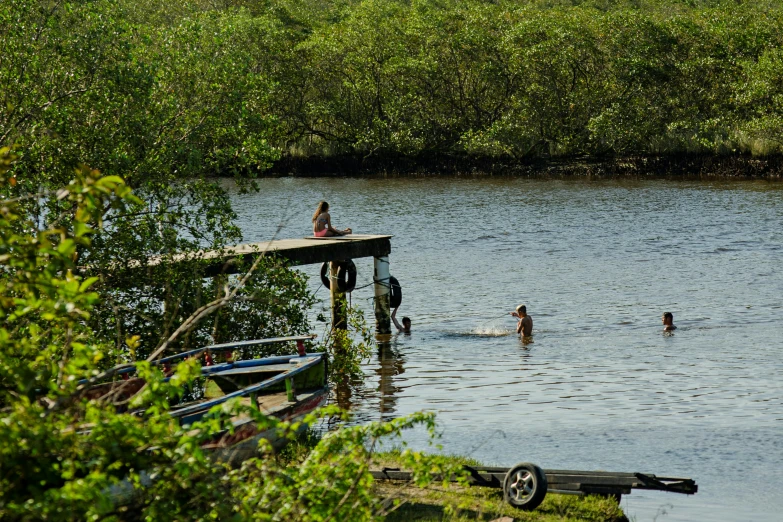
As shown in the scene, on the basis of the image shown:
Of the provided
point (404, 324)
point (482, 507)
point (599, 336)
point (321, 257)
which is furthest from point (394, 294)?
point (482, 507)

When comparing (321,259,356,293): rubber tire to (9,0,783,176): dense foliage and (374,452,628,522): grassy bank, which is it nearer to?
(374,452,628,522): grassy bank

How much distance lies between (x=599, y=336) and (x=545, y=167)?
4517cm

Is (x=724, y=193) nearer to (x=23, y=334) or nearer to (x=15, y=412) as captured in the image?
(x=23, y=334)

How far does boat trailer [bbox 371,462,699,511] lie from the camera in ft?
35.0

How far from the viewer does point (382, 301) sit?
2450cm

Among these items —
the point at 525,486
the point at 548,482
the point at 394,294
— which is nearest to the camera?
the point at 525,486

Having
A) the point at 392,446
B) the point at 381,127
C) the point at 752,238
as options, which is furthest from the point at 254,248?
the point at 381,127

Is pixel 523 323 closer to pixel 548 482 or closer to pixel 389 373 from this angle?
pixel 389 373

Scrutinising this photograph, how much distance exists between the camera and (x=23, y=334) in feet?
36.3

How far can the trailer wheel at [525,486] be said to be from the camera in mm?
10602

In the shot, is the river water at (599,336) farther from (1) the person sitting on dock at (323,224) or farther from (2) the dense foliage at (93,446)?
(2) the dense foliage at (93,446)

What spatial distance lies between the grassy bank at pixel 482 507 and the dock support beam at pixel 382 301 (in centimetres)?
1270

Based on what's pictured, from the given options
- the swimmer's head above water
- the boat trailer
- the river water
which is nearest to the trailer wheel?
the boat trailer

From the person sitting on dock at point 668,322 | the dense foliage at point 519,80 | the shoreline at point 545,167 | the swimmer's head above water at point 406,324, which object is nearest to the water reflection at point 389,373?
the swimmer's head above water at point 406,324
